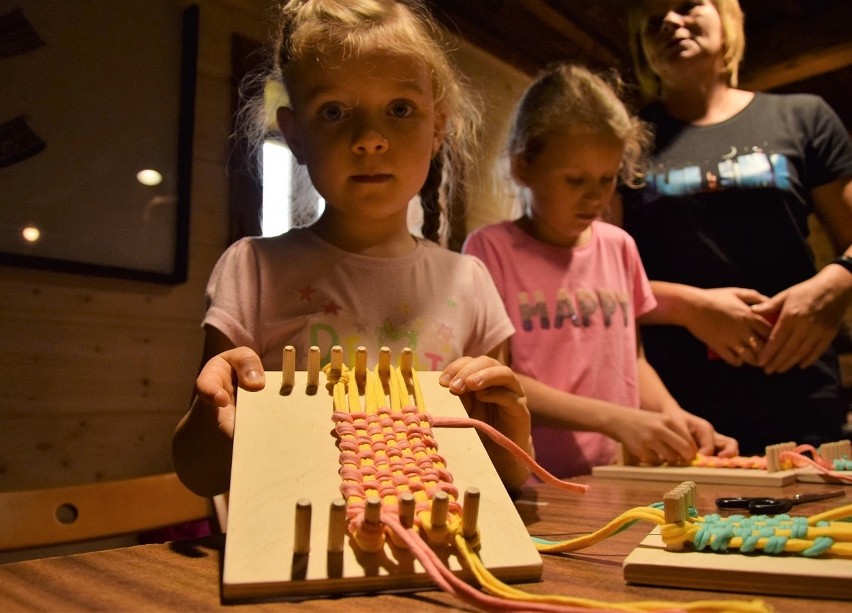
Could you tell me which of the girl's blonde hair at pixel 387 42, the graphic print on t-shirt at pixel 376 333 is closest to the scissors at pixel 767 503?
the graphic print on t-shirt at pixel 376 333

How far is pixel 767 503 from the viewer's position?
593 millimetres

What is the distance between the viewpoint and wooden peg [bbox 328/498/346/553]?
347mm

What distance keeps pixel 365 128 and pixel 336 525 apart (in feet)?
1.49

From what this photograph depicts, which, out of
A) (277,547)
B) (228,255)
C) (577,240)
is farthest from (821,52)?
(277,547)

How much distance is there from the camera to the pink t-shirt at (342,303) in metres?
0.72

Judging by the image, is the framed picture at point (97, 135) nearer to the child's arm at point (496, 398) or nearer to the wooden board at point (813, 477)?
the child's arm at point (496, 398)

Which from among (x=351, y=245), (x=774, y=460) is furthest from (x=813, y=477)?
(x=351, y=245)

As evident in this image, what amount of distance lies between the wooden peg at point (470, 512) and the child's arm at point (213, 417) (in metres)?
0.19

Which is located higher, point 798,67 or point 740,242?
point 798,67

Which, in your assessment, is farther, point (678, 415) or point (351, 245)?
point (678, 415)

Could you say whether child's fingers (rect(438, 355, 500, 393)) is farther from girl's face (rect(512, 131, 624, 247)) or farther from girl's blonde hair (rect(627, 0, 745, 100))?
girl's blonde hair (rect(627, 0, 745, 100))

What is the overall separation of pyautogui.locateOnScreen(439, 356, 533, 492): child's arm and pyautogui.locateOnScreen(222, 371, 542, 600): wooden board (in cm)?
5

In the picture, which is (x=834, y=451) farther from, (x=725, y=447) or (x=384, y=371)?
(x=384, y=371)

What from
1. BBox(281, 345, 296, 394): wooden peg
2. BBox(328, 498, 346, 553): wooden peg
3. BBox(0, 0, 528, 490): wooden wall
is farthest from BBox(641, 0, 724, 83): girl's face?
BBox(328, 498, 346, 553): wooden peg
